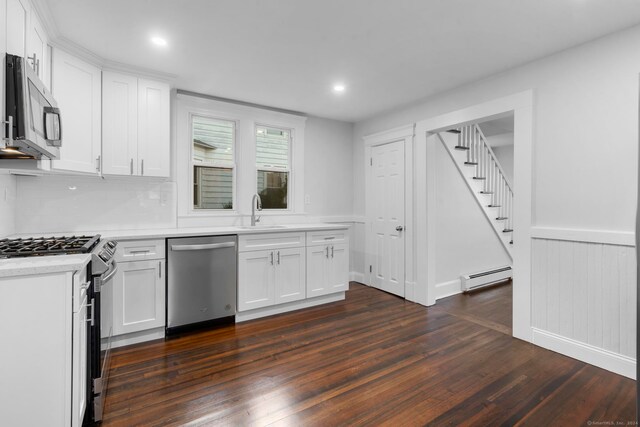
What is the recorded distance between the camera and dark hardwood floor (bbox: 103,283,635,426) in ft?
6.06

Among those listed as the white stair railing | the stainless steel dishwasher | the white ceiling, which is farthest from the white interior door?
the stainless steel dishwasher

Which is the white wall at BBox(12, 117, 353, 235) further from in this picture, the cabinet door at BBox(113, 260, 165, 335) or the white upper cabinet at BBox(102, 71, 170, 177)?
the cabinet door at BBox(113, 260, 165, 335)

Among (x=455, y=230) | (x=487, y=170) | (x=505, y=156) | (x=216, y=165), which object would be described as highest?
(x=505, y=156)

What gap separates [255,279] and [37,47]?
99.0 inches

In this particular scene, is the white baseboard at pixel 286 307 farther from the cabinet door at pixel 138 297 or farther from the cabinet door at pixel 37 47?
the cabinet door at pixel 37 47

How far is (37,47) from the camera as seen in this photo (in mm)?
2113

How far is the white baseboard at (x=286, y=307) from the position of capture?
3.36 metres

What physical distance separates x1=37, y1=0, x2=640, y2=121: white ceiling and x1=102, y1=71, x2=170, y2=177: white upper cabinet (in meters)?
0.22

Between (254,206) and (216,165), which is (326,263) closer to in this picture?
(254,206)

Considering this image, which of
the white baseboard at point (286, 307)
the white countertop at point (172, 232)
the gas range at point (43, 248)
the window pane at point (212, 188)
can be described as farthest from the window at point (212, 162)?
the gas range at point (43, 248)

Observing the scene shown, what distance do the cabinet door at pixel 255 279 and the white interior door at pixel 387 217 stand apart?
1.71 m

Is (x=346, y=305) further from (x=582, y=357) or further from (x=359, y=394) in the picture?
(x=582, y=357)

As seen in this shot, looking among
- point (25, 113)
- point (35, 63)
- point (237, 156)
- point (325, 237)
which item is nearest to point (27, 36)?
point (35, 63)

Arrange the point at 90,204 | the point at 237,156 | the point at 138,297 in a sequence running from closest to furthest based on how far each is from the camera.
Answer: the point at 138,297, the point at 90,204, the point at 237,156
